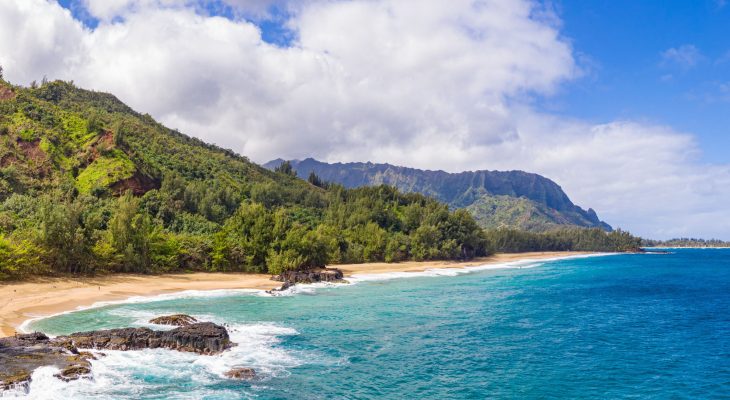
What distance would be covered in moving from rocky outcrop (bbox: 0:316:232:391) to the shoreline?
16.7ft

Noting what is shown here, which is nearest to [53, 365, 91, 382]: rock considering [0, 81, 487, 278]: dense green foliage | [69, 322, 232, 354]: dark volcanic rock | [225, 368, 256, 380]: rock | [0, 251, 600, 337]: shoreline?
[69, 322, 232, 354]: dark volcanic rock

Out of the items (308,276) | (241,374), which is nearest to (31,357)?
(241,374)

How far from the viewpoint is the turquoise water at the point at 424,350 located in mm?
22438

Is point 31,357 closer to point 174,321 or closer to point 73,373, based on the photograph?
point 73,373

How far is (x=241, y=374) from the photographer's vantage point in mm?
23453

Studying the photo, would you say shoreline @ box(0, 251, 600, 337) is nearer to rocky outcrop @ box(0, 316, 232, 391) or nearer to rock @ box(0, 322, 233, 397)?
rocky outcrop @ box(0, 316, 232, 391)

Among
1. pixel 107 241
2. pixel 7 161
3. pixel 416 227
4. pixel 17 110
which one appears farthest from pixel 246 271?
pixel 416 227

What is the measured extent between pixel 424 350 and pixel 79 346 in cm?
2130

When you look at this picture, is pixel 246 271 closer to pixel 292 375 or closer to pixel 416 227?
pixel 292 375

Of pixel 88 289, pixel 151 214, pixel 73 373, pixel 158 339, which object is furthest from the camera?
pixel 151 214

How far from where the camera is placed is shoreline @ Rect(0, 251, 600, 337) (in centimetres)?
3597


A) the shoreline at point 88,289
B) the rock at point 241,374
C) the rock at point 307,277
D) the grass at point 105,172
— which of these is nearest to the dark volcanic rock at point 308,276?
the rock at point 307,277

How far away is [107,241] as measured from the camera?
58.4 meters

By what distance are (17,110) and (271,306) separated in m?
83.8
